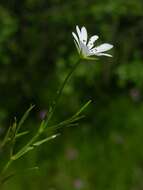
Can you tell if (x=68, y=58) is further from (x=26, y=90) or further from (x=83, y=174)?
(x=83, y=174)

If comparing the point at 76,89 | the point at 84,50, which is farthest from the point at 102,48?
the point at 76,89

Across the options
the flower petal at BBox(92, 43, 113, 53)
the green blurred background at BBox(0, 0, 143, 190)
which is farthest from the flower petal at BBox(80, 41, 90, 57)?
the green blurred background at BBox(0, 0, 143, 190)

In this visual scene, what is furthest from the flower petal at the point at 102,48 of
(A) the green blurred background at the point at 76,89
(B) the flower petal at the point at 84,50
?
(A) the green blurred background at the point at 76,89

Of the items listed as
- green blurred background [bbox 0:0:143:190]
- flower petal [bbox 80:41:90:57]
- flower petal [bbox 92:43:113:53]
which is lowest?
green blurred background [bbox 0:0:143:190]

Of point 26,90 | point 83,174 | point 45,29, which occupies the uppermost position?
point 45,29

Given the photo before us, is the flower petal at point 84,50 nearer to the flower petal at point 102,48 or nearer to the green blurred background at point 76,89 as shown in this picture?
the flower petal at point 102,48

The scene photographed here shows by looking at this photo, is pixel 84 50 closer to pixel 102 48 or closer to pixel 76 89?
pixel 102 48

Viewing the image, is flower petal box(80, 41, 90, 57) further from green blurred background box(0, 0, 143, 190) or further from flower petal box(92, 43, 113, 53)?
green blurred background box(0, 0, 143, 190)

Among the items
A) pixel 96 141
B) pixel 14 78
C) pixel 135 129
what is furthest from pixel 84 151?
pixel 14 78
